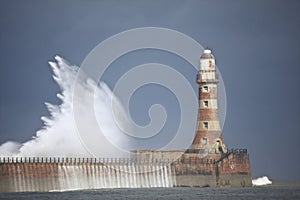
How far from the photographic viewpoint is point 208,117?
315 ft

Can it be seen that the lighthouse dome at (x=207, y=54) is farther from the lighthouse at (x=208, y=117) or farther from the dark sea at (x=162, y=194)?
the dark sea at (x=162, y=194)

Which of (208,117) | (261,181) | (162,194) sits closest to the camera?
(162,194)

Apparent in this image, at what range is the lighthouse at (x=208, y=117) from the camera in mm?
96125

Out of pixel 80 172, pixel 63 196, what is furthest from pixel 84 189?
pixel 63 196

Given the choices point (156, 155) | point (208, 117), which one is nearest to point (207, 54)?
point (208, 117)

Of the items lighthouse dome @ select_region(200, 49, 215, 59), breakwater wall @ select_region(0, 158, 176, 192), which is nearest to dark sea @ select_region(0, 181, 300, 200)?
breakwater wall @ select_region(0, 158, 176, 192)

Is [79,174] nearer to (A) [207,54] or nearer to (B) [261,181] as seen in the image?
(A) [207,54]

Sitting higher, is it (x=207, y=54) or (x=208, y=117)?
(x=207, y=54)

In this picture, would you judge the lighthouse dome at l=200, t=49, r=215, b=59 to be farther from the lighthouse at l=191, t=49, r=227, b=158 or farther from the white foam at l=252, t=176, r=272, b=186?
the white foam at l=252, t=176, r=272, b=186

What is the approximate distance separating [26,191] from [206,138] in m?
20.3

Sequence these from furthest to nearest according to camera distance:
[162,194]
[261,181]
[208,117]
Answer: [261,181], [208,117], [162,194]

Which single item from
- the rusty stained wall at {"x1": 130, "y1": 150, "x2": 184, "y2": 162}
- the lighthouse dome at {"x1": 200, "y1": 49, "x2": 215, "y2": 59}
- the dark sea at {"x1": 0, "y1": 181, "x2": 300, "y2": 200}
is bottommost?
the dark sea at {"x1": 0, "y1": 181, "x2": 300, "y2": 200}

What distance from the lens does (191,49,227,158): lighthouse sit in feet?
315

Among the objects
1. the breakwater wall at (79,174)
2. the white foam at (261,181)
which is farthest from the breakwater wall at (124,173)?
the white foam at (261,181)
